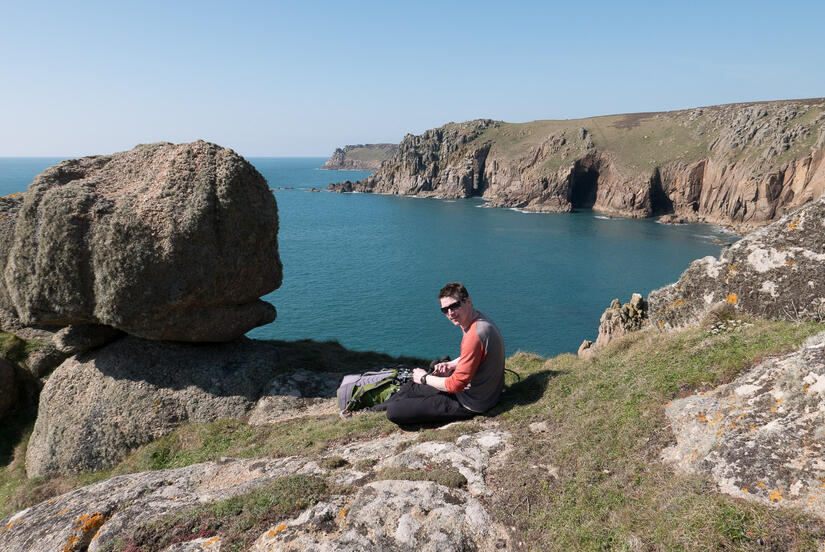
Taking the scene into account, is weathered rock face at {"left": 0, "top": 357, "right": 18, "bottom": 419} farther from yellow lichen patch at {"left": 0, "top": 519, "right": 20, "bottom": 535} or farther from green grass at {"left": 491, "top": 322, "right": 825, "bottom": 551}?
green grass at {"left": 491, "top": 322, "right": 825, "bottom": 551}

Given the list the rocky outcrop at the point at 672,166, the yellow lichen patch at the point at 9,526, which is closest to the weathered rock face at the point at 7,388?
the yellow lichen patch at the point at 9,526

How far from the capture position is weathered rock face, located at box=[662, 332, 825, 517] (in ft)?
17.6

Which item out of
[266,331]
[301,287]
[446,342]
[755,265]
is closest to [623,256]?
[446,342]

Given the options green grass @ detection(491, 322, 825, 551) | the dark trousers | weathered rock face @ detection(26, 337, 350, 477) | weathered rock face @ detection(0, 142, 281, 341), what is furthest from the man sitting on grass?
weathered rock face @ detection(0, 142, 281, 341)

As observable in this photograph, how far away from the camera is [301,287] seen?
71188mm

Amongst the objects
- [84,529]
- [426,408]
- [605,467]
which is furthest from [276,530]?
[605,467]

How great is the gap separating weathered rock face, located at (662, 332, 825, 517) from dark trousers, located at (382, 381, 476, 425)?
168 inches

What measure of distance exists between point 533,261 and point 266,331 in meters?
53.5

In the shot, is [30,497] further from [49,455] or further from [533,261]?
[533,261]

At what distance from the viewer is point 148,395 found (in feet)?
61.6

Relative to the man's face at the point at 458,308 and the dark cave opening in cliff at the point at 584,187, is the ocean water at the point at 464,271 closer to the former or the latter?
the dark cave opening in cliff at the point at 584,187

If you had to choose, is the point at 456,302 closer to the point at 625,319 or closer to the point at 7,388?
the point at 625,319

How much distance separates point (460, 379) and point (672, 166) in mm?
162354

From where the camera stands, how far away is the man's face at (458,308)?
9.10 metres
